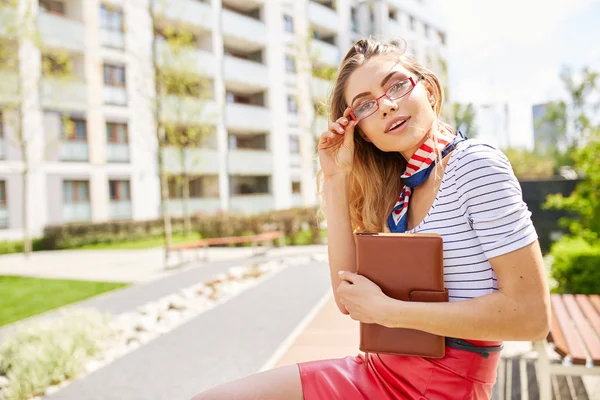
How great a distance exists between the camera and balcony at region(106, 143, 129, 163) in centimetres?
2206

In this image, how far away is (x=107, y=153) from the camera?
22.0 metres

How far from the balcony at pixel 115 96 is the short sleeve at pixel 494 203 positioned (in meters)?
23.1

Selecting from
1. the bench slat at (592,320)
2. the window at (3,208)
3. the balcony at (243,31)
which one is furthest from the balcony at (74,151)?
the bench slat at (592,320)

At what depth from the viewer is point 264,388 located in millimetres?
1302

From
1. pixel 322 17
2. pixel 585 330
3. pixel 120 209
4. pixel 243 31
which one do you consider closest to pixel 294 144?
pixel 243 31

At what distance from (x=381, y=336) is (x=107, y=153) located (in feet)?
74.1

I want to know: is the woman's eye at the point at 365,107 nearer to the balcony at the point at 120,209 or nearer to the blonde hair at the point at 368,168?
the blonde hair at the point at 368,168

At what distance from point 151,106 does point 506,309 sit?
1658 cm

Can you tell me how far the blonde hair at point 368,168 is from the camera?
4.71 feet

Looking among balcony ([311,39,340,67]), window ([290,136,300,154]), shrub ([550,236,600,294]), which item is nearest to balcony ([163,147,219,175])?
window ([290,136,300,154])

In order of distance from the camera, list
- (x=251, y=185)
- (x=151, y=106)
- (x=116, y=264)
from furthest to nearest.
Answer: (x=251, y=185), (x=151, y=106), (x=116, y=264)

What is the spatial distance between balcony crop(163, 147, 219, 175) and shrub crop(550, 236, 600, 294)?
18.0 metres

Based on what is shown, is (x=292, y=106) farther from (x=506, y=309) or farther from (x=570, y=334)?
(x=506, y=309)

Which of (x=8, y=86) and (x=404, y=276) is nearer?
(x=404, y=276)
